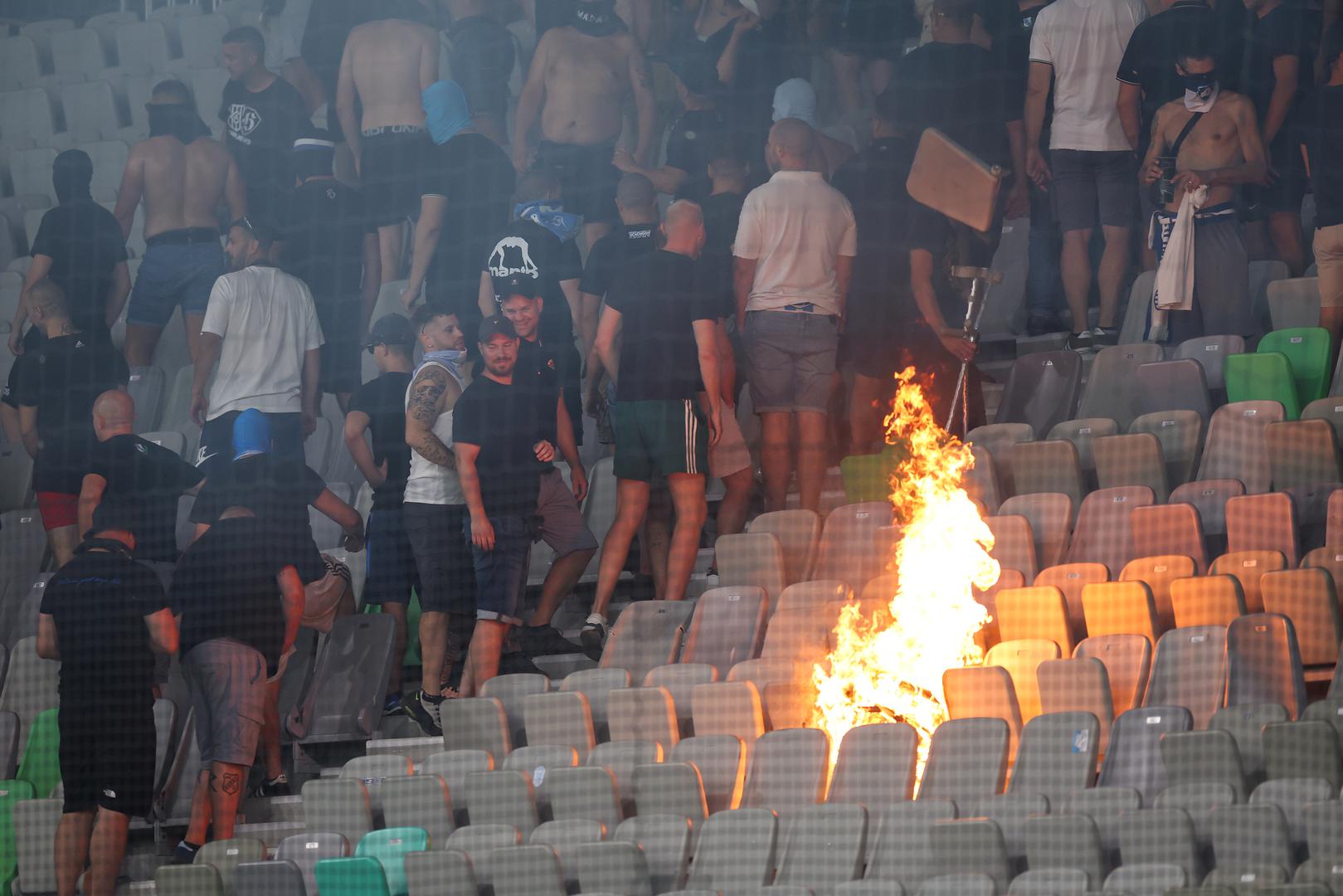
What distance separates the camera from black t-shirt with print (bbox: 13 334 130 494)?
5.18 metres

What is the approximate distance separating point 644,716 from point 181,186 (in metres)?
2.60

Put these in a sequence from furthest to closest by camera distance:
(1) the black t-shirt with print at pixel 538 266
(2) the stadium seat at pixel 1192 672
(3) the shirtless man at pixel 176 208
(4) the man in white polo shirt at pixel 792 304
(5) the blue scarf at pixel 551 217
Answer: (3) the shirtless man at pixel 176 208, (5) the blue scarf at pixel 551 217, (1) the black t-shirt with print at pixel 538 266, (4) the man in white polo shirt at pixel 792 304, (2) the stadium seat at pixel 1192 672

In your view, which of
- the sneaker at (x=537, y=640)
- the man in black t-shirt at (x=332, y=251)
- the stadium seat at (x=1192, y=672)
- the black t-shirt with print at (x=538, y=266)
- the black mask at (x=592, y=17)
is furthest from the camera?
the black mask at (x=592, y=17)

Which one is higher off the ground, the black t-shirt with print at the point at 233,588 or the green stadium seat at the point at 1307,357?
the green stadium seat at the point at 1307,357

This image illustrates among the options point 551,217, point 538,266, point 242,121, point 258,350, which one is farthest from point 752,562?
point 242,121

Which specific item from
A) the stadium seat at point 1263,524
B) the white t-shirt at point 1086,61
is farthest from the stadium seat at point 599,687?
the white t-shirt at point 1086,61

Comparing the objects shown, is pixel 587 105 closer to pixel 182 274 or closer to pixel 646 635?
pixel 182 274

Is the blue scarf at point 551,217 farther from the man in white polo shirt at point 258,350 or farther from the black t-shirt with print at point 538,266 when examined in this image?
the man in white polo shirt at point 258,350

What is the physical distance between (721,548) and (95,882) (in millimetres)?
1569

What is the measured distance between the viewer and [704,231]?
4973 millimetres

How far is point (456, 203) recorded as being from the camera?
5.62 meters

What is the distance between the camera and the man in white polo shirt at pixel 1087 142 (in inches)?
202

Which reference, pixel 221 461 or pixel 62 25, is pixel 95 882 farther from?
pixel 62 25

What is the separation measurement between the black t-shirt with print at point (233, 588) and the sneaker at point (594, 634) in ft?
2.29
